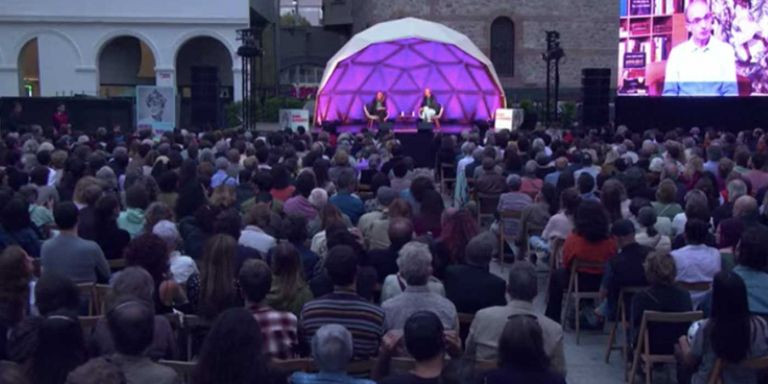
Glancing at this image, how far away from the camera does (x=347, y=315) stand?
17.7 feet

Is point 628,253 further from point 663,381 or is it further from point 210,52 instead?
point 210,52

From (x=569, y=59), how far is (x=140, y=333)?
3306 cm

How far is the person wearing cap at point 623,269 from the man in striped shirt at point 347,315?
8.01 ft

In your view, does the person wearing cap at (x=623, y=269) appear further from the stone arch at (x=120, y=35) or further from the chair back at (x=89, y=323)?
the stone arch at (x=120, y=35)

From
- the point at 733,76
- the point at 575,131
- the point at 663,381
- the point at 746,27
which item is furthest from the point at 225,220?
the point at 746,27

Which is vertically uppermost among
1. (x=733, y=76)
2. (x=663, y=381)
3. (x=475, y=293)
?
(x=733, y=76)

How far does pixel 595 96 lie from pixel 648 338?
1796 centimetres

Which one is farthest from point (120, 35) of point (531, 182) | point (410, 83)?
point (531, 182)

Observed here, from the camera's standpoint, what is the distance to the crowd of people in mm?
4457

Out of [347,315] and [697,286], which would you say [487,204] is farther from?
[347,315]

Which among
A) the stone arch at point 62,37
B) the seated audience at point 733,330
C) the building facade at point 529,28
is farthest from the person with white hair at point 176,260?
the building facade at point 529,28

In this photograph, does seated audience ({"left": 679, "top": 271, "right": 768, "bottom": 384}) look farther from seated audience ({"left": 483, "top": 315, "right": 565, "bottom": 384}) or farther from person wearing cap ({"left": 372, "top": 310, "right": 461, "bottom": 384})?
person wearing cap ({"left": 372, "top": 310, "right": 461, "bottom": 384})

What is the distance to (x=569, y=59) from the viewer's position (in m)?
36.2

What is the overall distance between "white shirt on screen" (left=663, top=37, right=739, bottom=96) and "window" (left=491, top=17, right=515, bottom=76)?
322 inches
